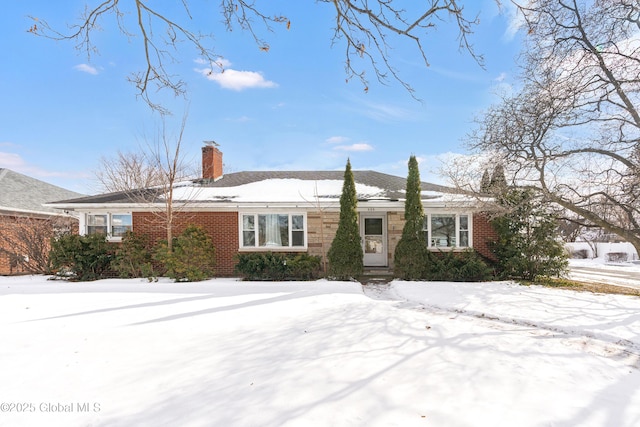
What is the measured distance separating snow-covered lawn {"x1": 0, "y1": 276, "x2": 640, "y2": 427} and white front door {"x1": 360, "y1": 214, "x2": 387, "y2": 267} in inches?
219

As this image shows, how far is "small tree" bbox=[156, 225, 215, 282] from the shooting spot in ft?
33.4

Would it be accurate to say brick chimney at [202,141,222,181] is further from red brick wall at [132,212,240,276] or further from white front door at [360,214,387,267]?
white front door at [360,214,387,267]

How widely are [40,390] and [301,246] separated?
8.73m

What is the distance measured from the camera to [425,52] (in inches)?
166

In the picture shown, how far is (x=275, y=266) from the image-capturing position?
1067 centimetres

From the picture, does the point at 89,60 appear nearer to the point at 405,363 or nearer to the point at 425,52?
the point at 425,52

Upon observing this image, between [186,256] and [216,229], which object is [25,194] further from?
[186,256]

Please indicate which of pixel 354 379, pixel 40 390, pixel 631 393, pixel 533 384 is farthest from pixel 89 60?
pixel 631 393

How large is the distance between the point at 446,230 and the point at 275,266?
6.38m

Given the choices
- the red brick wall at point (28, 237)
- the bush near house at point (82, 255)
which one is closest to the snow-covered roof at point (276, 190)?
A: the bush near house at point (82, 255)

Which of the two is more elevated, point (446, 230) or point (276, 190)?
point (276, 190)

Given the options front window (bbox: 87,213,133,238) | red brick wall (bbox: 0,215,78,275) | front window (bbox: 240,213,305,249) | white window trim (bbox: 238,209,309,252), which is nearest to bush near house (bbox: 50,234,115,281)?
front window (bbox: 87,213,133,238)

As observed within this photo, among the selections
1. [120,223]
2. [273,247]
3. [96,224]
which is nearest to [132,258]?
[120,223]

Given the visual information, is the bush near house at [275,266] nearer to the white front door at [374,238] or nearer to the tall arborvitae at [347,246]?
the tall arborvitae at [347,246]
